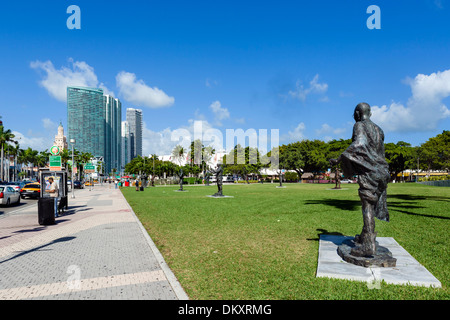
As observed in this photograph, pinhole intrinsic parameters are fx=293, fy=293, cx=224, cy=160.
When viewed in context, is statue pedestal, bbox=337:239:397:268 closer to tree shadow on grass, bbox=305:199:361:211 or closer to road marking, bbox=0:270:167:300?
road marking, bbox=0:270:167:300

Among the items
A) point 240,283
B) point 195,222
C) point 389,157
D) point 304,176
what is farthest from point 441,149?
point 240,283

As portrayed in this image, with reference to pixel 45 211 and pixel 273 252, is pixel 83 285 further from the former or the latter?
pixel 45 211

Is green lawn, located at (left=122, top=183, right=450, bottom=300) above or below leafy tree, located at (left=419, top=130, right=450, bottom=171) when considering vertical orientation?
below

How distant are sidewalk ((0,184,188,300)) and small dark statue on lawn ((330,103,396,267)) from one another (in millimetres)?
3628

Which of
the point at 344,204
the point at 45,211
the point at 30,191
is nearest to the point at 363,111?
the point at 45,211

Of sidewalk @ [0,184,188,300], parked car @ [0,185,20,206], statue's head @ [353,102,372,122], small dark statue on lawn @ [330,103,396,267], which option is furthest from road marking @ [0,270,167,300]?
parked car @ [0,185,20,206]

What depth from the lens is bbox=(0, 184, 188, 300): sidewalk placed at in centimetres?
461

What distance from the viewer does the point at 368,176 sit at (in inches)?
229

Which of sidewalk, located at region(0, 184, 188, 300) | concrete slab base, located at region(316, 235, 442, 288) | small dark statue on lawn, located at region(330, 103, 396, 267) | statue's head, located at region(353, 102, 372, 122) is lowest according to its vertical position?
sidewalk, located at region(0, 184, 188, 300)

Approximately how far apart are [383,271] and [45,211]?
39.3 ft

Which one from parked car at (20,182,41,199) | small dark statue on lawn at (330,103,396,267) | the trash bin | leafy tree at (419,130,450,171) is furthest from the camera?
leafy tree at (419,130,450,171)

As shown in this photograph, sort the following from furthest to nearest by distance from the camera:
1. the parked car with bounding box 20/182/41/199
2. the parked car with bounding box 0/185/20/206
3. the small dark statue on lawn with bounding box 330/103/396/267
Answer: the parked car with bounding box 20/182/41/199 < the parked car with bounding box 0/185/20/206 < the small dark statue on lawn with bounding box 330/103/396/267

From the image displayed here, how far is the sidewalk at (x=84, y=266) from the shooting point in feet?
15.1

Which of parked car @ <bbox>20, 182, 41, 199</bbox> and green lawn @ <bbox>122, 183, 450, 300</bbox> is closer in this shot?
green lawn @ <bbox>122, 183, 450, 300</bbox>
